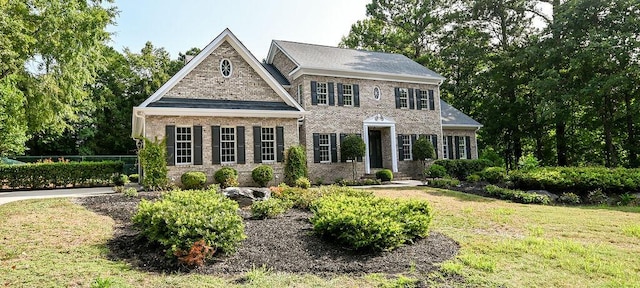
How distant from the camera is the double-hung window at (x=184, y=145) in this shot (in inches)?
615

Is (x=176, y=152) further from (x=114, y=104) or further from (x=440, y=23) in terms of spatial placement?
(x=440, y=23)

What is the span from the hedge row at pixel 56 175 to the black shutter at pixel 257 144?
26.3 ft

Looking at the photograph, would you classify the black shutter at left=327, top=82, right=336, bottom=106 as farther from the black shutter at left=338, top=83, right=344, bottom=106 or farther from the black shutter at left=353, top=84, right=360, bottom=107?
the black shutter at left=353, top=84, right=360, bottom=107

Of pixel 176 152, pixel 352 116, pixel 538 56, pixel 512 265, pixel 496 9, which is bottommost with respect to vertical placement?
pixel 512 265

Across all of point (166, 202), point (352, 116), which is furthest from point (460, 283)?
point (352, 116)

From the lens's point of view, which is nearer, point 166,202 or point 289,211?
point 166,202

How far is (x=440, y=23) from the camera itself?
3194 centimetres

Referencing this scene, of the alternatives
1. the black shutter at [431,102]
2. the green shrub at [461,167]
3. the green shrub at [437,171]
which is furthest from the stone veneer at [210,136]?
the black shutter at [431,102]

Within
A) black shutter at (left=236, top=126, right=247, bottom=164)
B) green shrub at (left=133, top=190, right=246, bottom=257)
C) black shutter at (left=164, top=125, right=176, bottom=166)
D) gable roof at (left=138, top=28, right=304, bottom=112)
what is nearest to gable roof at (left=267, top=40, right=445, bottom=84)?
gable roof at (left=138, top=28, right=304, bottom=112)

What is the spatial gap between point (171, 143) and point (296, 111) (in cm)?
549

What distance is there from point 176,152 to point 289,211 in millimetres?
8082

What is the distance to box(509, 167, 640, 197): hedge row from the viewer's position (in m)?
13.6

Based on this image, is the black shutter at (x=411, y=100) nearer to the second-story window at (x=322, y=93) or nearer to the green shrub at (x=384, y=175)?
the green shrub at (x=384, y=175)

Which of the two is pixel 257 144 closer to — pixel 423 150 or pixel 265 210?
pixel 265 210
